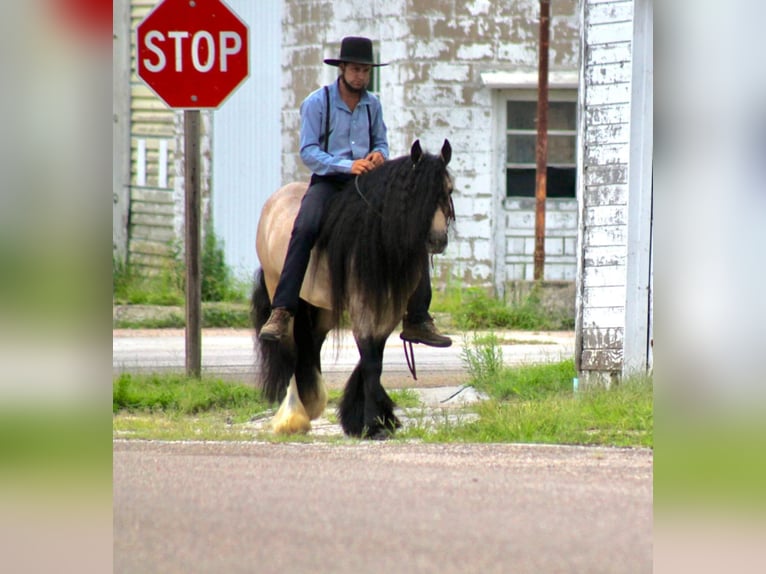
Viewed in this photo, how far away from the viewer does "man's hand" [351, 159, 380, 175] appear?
29.7 feet

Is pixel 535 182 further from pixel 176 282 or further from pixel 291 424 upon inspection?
pixel 291 424

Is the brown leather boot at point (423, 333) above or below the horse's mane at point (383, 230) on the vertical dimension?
below

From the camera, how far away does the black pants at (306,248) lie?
915cm

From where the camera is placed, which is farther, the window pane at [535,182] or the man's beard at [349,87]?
the window pane at [535,182]

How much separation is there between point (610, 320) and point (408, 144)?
10393 mm

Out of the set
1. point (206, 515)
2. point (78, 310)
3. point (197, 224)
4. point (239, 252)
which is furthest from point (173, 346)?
point (78, 310)

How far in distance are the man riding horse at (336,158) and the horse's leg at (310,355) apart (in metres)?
0.44

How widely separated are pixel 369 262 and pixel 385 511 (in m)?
3.38

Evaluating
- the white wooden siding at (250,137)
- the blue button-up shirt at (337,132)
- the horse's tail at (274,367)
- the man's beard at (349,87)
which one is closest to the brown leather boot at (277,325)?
the horse's tail at (274,367)

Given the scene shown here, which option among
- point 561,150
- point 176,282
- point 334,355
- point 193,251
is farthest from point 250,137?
point 193,251

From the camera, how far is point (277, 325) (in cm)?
920

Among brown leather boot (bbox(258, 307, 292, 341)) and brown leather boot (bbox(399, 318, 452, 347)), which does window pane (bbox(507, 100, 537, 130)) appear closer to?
brown leather boot (bbox(399, 318, 452, 347))

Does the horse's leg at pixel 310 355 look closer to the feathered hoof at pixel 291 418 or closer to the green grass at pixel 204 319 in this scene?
the feathered hoof at pixel 291 418

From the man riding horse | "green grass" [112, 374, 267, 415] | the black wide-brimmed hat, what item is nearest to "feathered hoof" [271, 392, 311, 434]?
the man riding horse
